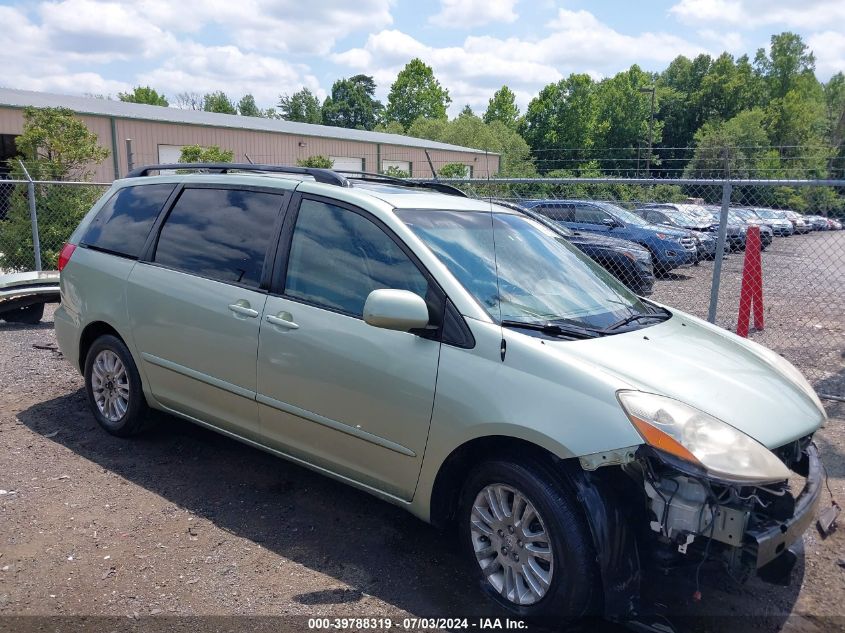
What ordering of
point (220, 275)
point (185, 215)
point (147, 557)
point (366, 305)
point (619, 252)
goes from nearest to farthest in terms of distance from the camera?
1. point (366, 305)
2. point (147, 557)
3. point (220, 275)
4. point (185, 215)
5. point (619, 252)

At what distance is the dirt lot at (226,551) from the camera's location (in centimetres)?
306

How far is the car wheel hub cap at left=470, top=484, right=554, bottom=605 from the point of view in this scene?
2.89 meters

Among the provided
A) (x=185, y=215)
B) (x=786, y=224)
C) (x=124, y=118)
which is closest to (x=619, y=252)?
(x=185, y=215)

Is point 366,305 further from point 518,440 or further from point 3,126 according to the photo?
point 3,126

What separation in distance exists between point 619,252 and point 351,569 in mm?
9078

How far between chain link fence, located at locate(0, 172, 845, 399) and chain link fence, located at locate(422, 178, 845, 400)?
23mm

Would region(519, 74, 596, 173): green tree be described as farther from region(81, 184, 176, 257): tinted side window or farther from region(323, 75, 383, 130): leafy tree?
region(81, 184, 176, 257): tinted side window

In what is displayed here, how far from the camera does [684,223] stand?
17.6 meters

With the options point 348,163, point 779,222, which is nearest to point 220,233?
point 779,222

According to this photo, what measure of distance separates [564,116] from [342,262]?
75.3 metres

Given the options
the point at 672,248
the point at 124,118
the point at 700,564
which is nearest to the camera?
the point at 700,564

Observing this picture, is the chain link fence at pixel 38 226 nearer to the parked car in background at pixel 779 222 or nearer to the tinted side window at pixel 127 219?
the tinted side window at pixel 127 219

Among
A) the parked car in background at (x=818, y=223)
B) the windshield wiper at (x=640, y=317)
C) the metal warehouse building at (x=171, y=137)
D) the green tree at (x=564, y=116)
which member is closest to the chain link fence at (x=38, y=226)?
the metal warehouse building at (x=171, y=137)

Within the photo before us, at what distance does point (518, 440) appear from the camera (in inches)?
117
